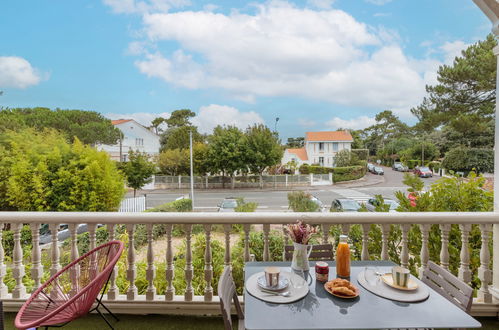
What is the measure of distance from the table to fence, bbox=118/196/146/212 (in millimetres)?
3289

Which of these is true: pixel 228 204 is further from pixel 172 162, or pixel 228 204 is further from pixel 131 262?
pixel 131 262

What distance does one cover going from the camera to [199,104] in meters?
4.44

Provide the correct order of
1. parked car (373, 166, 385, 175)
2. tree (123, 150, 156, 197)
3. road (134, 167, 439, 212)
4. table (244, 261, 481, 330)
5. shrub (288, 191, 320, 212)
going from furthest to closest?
tree (123, 150, 156, 197)
shrub (288, 191, 320, 212)
parked car (373, 166, 385, 175)
road (134, 167, 439, 212)
table (244, 261, 481, 330)

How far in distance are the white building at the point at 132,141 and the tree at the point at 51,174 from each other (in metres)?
0.12

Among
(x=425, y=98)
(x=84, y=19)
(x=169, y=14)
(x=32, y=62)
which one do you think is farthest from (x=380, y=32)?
(x=32, y=62)

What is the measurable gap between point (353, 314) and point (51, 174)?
148 inches

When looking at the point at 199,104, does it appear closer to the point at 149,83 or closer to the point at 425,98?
the point at 149,83

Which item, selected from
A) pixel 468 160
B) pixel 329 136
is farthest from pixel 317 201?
pixel 468 160

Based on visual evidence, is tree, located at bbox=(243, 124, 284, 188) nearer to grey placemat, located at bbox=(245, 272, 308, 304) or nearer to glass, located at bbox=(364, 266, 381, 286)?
glass, located at bbox=(364, 266, 381, 286)

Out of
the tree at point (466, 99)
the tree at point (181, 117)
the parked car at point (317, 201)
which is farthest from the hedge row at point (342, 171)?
the tree at point (181, 117)

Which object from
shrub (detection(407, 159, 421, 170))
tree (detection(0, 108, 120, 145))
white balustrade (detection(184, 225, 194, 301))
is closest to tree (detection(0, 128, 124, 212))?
tree (detection(0, 108, 120, 145))

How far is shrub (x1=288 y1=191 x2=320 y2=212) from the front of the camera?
141 inches

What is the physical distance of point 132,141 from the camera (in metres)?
3.67

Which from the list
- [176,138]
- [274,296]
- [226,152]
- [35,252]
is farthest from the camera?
[226,152]
